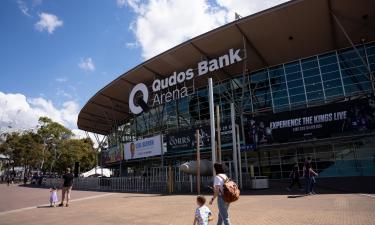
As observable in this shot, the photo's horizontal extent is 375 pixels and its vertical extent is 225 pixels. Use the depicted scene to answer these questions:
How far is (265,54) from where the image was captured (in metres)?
28.1

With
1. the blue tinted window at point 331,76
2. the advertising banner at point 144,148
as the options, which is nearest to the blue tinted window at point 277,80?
the blue tinted window at point 331,76

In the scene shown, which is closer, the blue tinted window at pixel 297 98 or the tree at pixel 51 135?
the blue tinted window at pixel 297 98

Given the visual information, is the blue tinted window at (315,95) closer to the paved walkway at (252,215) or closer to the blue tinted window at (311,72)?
the blue tinted window at (311,72)

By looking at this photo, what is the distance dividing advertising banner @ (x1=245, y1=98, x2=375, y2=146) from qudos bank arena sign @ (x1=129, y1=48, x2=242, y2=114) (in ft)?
16.5

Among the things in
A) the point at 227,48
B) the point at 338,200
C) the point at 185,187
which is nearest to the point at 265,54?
the point at 227,48

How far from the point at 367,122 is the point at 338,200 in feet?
36.3

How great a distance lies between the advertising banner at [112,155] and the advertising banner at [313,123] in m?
16.3

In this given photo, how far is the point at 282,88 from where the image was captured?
29359 millimetres

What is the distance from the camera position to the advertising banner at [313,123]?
852 inches

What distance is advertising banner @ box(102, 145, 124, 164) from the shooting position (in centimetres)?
3697

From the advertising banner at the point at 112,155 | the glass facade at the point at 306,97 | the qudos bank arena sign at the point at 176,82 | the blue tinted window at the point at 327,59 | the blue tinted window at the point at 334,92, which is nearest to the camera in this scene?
the glass facade at the point at 306,97

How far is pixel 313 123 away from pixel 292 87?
6161 millimetres

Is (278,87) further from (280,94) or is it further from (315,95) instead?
(315,95)

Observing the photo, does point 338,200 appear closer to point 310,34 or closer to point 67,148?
point 310,34
